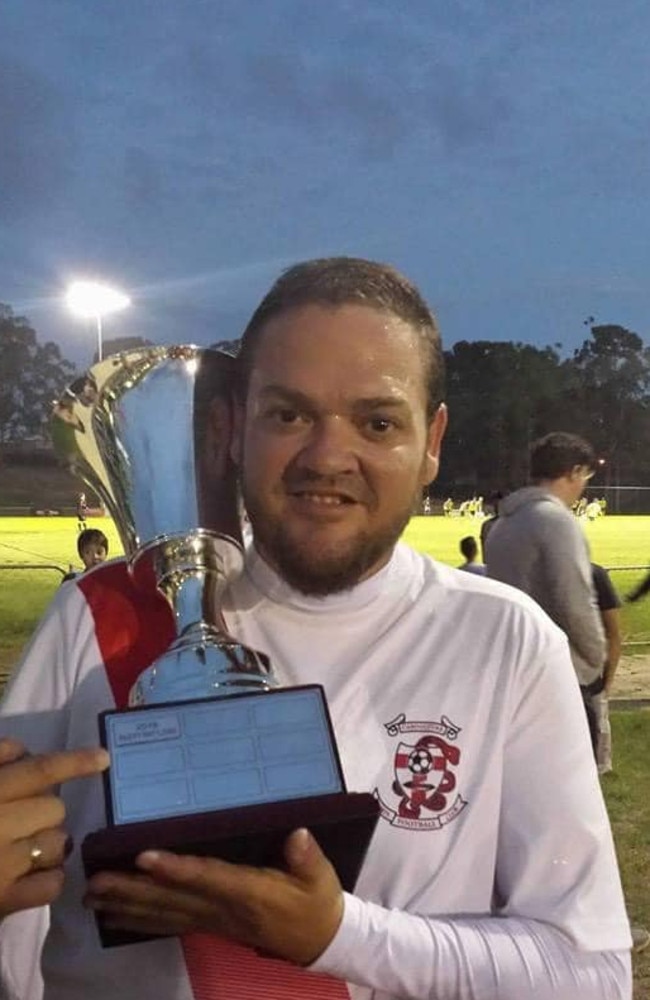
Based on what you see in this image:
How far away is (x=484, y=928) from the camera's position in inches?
49.7

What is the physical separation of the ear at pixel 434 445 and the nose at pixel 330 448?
16 cm

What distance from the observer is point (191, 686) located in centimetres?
125

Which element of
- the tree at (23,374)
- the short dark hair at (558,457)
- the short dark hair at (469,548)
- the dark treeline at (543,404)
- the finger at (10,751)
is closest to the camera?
the finger at (10,751)

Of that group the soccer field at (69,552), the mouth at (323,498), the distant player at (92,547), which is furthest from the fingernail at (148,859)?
the soccer field at (69,552)

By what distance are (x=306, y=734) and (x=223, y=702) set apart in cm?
10

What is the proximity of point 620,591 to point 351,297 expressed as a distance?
44.7 feet

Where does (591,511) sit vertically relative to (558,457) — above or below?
below

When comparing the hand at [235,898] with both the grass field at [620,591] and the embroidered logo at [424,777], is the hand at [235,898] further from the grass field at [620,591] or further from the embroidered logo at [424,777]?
the grass field at [620,591]

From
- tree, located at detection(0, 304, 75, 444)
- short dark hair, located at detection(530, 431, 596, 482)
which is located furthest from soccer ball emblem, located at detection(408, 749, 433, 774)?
tree, located at detection(0, 304, 75, 444)

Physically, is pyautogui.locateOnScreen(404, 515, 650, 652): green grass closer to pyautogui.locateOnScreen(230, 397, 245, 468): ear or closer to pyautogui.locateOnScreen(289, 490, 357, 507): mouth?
pyautogui.locateOnScreen(230, 397, 245, 468): ear

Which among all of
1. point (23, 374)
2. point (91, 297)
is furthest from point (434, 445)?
point (23, 374)

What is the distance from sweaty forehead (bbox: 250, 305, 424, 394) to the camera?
52.9 inches

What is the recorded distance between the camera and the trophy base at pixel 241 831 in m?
1.05

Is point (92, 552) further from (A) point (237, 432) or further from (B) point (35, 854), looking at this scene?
(B) point (35, 854)
